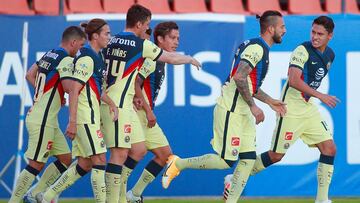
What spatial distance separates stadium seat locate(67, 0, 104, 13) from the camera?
16031 millimetres

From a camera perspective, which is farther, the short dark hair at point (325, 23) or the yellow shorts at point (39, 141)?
the short dark hair at point (325, 23)

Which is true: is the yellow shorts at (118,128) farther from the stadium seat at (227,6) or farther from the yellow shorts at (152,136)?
the stadium seat at (227,6)

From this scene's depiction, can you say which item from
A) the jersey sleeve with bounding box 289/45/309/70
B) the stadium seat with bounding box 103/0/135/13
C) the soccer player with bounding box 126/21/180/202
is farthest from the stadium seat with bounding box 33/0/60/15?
the jersey sleeve with bounding box 289/45/309/70

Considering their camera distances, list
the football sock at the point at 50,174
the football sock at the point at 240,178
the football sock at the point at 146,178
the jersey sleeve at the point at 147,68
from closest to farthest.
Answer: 1. the football sock at the point at 240,178
2. the jersey sleeve at the point at 147,68
3. the football sock at the point at 50,174
4. the football sock at the point at 146,178

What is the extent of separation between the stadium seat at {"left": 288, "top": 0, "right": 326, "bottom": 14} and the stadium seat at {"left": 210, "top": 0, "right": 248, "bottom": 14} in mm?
728

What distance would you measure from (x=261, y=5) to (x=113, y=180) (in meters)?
5.03

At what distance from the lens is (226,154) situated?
12.4 metres

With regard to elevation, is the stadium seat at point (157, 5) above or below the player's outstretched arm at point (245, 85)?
above

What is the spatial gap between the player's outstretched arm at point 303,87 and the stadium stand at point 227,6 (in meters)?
3.42

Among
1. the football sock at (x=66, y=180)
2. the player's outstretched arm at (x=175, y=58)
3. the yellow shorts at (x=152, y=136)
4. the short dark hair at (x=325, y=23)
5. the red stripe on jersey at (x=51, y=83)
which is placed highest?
the short dark hair at (x=325, y=23)

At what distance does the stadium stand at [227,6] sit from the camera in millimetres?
16281

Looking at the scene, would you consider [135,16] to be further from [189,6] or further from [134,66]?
[189,6]

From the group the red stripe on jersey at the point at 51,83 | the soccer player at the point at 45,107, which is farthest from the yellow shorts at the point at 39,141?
the red stripe on jersey at the point at 51,83

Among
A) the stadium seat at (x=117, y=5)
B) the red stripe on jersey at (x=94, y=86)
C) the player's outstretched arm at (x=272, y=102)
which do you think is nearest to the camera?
the red stripe on jersey at (x=94, y=86)
